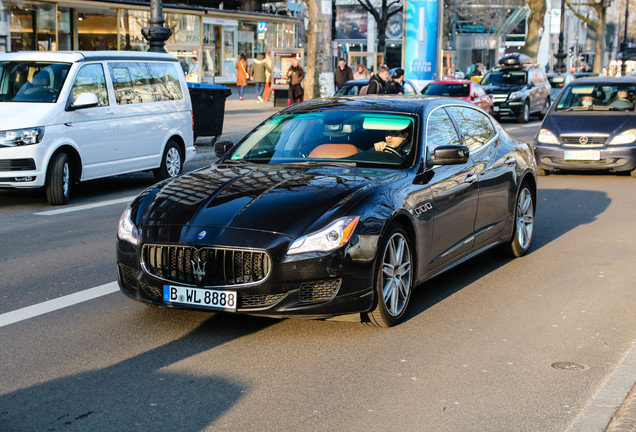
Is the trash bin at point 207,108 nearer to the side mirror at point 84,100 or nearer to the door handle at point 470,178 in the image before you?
Result: the side mirror at point 84,100

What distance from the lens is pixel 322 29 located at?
2930cm

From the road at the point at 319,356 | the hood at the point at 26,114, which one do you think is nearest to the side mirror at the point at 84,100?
the hood at the point at 26,114

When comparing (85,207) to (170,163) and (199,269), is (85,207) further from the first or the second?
(199,269)

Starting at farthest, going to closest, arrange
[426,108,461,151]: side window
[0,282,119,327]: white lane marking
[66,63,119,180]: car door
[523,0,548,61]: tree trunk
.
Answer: [523,0,548,61]: tree trunk → [66,63,119,180]: car door → [426,108,461,151]: side window → [0,282,119,327]: white lane marking

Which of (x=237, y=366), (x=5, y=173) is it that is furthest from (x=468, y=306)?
(x=5, y=173)

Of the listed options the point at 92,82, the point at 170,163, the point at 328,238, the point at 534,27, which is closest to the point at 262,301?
the point at 328,238

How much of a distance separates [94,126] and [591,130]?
8.11 metres

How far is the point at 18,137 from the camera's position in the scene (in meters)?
11.8

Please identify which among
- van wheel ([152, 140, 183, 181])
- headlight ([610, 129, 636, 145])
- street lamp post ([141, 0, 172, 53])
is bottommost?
van wheel ([152, 140, 183, 181])

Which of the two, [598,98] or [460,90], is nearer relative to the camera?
[598,98]

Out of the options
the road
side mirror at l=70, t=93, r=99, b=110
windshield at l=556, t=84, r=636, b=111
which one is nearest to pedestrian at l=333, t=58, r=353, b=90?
windshield at l=556, t=84, r=636, b=111

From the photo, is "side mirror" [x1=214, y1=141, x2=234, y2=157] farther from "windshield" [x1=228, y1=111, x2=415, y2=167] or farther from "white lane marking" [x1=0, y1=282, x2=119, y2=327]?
"white lane marking" [x1=0, y1=282, x2=119, y2=327]

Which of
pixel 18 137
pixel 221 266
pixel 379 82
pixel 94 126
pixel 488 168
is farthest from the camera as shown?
pixel 379 82

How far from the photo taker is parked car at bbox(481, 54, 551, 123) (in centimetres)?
3073
